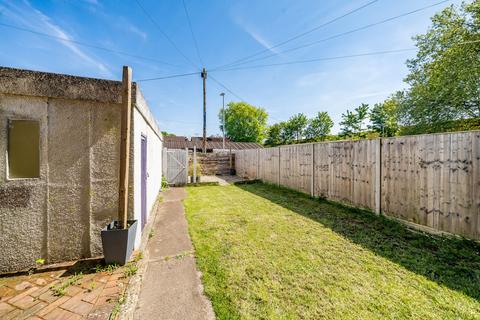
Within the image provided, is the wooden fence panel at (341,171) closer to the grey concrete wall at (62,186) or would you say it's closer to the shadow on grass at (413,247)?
the shadow on grass at (413,247)

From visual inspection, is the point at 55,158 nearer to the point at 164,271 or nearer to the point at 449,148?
the point at 164,271

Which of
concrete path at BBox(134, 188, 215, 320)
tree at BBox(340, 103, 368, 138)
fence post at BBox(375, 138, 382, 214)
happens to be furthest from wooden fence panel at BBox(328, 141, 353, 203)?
tree at BBox(340, 103, 368, 138)

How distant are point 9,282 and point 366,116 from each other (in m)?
39.6

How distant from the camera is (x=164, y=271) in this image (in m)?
2.66

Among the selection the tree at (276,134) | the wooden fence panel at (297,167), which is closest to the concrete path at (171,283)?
the wooden fence panel at (297,167)

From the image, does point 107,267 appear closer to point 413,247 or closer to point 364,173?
point 413,247

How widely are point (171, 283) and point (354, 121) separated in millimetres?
37898

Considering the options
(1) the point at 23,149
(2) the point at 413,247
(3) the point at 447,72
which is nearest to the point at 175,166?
(1) the point at 23,149

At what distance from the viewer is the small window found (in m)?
2.54

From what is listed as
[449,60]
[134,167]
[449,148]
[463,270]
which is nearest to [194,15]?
[134,167]

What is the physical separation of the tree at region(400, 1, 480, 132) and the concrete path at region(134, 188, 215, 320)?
15.8 metres

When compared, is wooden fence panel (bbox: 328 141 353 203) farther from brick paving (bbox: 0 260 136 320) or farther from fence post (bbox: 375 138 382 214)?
brick paving (bbox: 0 260 136 320)

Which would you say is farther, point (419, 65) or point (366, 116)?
point (366, 116)

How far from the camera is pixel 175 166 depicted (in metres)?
10.3
